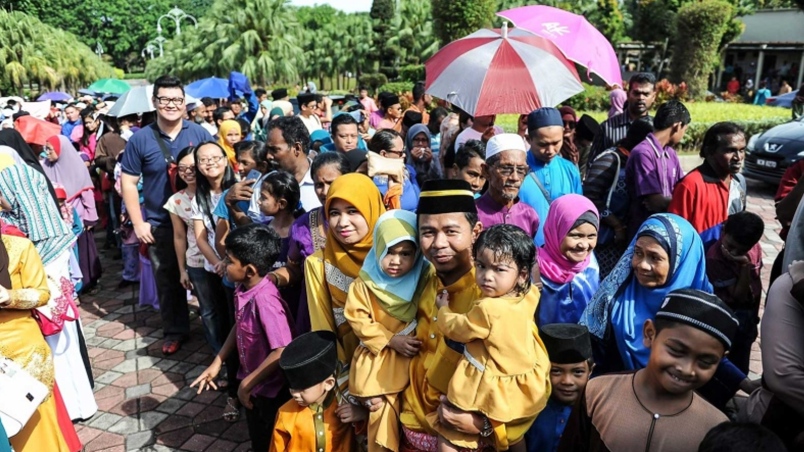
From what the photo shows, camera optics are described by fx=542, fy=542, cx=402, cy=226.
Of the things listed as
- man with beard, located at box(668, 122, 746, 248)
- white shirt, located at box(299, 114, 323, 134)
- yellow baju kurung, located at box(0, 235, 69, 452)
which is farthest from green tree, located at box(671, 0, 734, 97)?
yellow baju kurung, located at box(0, 235, 69, 452)

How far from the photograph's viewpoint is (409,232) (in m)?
2.39

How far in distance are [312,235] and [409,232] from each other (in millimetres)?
857

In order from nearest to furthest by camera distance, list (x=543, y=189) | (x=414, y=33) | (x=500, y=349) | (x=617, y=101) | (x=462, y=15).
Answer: (x=500, y=349), (x=543, y=189), (x=617, y=101), (x=462, y=15), (x=414, y=33)

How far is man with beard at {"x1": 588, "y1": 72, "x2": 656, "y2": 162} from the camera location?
16.7 feet

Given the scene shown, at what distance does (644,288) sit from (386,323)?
1.20 m

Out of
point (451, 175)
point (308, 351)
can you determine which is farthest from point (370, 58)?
point (308, 351)

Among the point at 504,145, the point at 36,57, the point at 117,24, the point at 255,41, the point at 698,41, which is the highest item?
the point at 117,24

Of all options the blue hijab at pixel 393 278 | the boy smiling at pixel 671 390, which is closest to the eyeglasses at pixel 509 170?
the blue hijab at pixel 393 278

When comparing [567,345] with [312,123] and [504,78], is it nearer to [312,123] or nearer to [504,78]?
[504,78]

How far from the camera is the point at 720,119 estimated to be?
519 inches

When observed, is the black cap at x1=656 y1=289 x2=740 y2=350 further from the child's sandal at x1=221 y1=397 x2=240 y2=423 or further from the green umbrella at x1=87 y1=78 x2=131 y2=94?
the green umbrella at x1=87 y1=78 x2=131 y2=94

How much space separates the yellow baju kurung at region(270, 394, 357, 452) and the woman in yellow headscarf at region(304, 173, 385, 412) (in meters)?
0.18

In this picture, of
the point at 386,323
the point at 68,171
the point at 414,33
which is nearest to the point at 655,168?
the point at 386,323

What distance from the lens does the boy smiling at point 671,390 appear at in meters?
1.75
